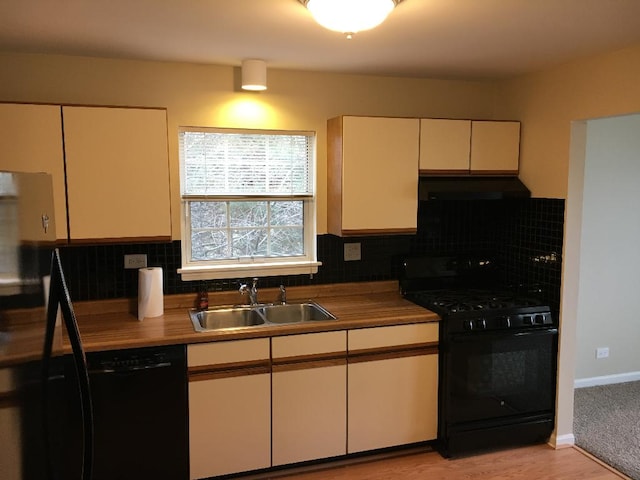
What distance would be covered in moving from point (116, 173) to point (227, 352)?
1.10 metres

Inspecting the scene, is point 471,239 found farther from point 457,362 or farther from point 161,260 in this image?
point 161,260

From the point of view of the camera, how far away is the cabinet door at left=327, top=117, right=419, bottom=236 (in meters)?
3.20

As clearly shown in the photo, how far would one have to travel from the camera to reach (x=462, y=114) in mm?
3723

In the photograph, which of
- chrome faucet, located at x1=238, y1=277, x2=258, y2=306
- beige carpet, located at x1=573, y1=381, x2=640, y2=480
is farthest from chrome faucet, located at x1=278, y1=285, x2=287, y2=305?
beige carpet, located at x1=573, y1=381, x2=640, y2=480

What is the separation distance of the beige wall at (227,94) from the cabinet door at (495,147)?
1.17 ft

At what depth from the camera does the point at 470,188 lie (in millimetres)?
3348

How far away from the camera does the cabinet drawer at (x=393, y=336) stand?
9.75 ft

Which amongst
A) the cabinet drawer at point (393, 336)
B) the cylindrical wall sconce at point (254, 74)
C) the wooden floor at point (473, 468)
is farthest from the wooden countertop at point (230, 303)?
the cylindrical wall sconce at point (254, 74)

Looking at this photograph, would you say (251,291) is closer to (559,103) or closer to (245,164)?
(245,164)

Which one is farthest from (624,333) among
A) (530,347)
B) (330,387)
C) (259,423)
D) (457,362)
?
(259,423)

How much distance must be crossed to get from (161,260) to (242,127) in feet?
3.10

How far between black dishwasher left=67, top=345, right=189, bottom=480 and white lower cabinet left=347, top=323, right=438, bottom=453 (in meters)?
0.94

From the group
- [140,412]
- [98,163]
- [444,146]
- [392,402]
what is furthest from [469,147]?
[140,412]

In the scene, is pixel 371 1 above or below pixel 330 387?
above
